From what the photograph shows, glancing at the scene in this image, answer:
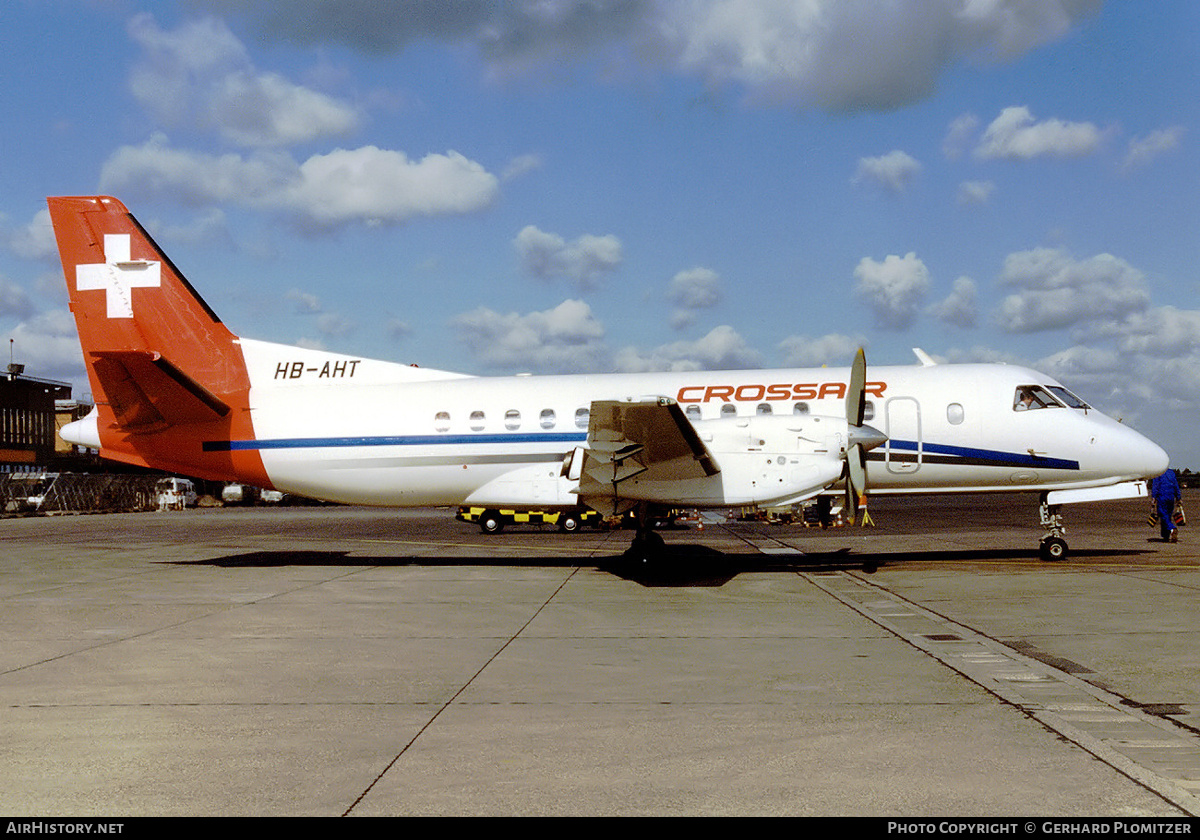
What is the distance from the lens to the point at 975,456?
59.1 feet

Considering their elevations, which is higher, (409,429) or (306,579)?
(409,429)

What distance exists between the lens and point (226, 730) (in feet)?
22.0

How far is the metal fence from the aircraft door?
5441 centimetres

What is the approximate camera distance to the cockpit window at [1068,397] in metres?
18.4

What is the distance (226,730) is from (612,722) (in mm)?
2689

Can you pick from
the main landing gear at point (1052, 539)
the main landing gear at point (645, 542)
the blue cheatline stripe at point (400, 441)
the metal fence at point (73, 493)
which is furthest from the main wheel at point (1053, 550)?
the metal fence at point (73, 493)

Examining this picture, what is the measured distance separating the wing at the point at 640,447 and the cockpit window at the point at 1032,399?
637cm

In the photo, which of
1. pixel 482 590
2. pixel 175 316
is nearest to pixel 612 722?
pixel 482 590

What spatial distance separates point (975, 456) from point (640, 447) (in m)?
6.72

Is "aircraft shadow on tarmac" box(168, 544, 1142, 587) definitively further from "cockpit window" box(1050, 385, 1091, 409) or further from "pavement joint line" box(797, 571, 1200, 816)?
"pavement joint line" box(797, 571, 1200, 816)

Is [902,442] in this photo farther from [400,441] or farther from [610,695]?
[610,695]

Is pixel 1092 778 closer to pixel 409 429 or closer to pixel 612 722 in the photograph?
pixel 612 722

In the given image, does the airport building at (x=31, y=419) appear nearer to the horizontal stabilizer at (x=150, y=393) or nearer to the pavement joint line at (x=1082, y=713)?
the horizontal stabilizer at (x=150, y=393)

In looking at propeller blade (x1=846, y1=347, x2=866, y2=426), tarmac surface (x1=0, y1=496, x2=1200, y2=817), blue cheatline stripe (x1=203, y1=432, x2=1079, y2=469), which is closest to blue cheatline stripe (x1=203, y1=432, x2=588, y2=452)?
blue cheatline stripe (x1=203, y1=432, x2=1079, y2=469)
